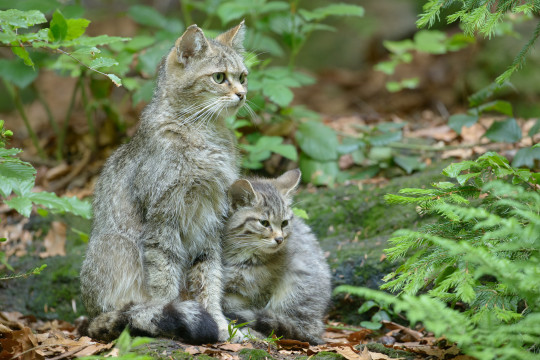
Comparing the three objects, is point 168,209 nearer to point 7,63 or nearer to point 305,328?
point 305,328

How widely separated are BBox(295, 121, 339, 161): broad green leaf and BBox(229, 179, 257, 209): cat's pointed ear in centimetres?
224

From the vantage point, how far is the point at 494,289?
10.7 feet

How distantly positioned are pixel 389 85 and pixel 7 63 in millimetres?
5678

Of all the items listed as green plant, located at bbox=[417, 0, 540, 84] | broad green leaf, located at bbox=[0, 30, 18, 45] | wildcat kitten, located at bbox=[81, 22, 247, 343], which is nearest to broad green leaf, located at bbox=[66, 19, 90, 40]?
broad green leaf, located at bbox=[0, 30, 18, 45]

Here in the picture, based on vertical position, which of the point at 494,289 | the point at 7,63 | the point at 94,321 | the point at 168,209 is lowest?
the point at 94,321

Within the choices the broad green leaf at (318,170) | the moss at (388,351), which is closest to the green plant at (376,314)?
the moss at (388,351)

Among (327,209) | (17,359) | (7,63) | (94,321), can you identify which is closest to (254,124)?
(327,209)

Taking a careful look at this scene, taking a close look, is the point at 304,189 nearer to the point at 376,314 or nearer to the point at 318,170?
the point at 318,170

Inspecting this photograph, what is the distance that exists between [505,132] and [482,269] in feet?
12.5

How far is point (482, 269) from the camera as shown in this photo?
2.54m

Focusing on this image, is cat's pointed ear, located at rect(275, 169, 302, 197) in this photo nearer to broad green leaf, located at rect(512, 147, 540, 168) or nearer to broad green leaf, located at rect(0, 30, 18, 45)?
broad green leaf, located at rect(512, 147, 540, 168)

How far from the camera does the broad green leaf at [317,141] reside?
6.68m

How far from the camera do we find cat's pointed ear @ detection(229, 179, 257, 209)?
14.8 ft

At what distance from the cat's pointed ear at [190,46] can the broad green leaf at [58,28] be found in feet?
3.50
